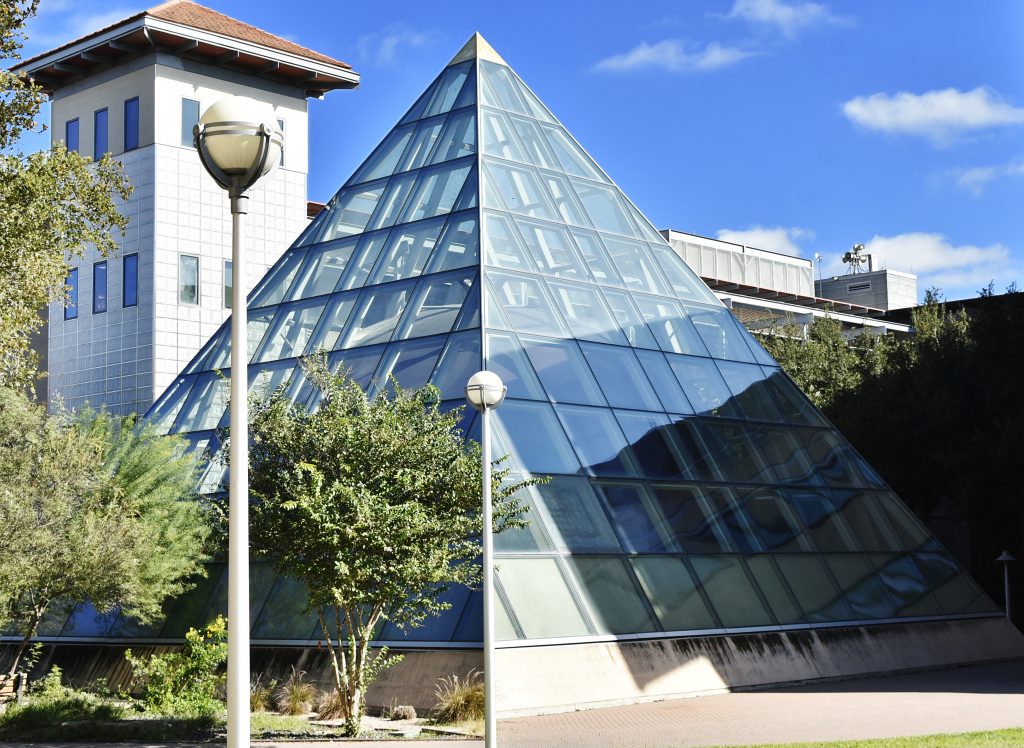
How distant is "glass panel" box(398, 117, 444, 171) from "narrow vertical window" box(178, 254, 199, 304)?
14.4m

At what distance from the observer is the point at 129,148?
43906 millimetres

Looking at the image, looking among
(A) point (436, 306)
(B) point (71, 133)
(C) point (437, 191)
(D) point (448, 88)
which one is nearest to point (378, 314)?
(A) point (436, 306)

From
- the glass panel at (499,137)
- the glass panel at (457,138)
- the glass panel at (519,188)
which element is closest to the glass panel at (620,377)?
the glass panel at (519,188)

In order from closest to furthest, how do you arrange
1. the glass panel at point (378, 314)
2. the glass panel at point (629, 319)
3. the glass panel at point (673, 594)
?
the glass panel at point (673, 594), the glass panel at point (378, 314), the glass panel at point (629, 319)

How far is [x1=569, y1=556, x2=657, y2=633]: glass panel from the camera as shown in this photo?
22.3m

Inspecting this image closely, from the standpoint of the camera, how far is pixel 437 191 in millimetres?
29547

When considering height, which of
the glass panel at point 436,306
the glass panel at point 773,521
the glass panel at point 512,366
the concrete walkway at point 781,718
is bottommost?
the concrete walkway at point 781,718

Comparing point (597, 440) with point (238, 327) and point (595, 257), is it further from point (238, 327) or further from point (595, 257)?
point (238, 327)

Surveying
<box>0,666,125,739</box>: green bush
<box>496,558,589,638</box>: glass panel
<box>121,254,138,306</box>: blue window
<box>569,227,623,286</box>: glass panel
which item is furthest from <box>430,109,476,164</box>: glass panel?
<box>121,254,138,306</box>: blue window

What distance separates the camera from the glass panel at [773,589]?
25.4m

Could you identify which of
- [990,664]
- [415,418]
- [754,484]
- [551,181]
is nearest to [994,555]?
[990,664]

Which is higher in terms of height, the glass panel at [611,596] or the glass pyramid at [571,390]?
the glass pyramid at [571,390]

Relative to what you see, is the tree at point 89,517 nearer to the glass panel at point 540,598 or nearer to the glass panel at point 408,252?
the glass panel at point 540,598

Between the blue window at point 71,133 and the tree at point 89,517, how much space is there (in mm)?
25261
